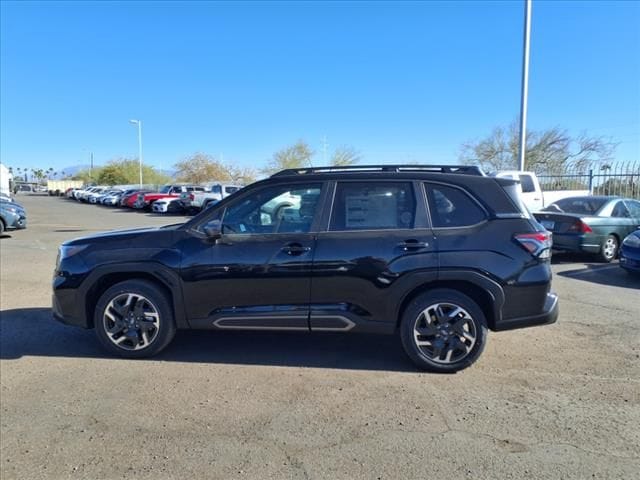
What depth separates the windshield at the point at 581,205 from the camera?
11.2 m

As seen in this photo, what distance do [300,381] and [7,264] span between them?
29.8 ft

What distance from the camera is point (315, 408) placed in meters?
3.78

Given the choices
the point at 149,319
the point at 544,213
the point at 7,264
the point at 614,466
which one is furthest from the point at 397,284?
the point at 7,264

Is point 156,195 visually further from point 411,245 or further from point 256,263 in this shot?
point 411,245

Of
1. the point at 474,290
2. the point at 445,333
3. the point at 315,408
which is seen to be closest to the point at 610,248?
the point at 474,290

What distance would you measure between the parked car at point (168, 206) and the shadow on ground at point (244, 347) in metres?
24.6

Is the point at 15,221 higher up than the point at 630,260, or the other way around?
the point at 15,221

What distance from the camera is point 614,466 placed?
9.82 ft

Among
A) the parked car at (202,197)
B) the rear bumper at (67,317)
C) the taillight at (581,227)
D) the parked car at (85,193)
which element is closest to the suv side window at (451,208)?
the rear bumper at (67,317)

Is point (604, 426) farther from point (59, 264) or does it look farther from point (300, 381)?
point (59, 264)

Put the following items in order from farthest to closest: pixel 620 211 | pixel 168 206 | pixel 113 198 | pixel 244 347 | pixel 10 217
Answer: pixel 113 198
pixel 168 206
pixel 10 217
pixel 620 211
pixel 244 347

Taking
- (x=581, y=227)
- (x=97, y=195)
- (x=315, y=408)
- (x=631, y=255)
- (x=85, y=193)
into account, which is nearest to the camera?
(x=315, y=408)

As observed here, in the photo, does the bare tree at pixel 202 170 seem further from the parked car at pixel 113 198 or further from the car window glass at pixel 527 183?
the car window glass at pixel 527 183

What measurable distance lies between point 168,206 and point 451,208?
28.4 metres
